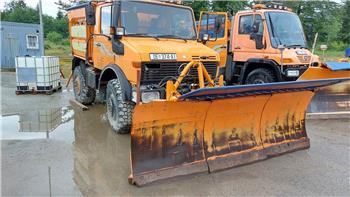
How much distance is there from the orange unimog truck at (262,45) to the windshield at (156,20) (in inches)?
34.6

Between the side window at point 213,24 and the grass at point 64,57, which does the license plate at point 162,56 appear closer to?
the side window at point 213,24

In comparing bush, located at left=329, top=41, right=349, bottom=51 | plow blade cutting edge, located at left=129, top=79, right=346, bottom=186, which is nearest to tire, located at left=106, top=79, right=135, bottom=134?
plow blade cutting edge, located at left=129, top=79, right=346, bottom=186

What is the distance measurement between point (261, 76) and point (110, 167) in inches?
190

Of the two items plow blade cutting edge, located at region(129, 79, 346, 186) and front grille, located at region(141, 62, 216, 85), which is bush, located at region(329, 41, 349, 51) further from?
front grille, located at region(141, 62, 216, 85)

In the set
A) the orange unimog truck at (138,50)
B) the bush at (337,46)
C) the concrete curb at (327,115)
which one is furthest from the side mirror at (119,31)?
the bush at (337,46)

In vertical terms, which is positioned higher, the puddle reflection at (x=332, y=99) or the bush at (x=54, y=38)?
the bush at (x=54, y=38)

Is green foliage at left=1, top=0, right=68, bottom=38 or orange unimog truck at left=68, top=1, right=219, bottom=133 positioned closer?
orange unimog truck at left=68, top=1, right=219, bottom=133

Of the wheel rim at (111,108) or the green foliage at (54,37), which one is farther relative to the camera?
the green foliage at (54,37)

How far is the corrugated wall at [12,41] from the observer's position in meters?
17.3

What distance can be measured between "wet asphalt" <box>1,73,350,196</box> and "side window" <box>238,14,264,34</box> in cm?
270

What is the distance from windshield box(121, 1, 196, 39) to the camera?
18.3 feet

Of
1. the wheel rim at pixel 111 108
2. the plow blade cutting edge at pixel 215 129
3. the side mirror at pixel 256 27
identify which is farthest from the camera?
the side mirror at pixel 256 27

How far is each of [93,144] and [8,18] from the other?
49732 mm

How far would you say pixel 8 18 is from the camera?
47.0 metres
